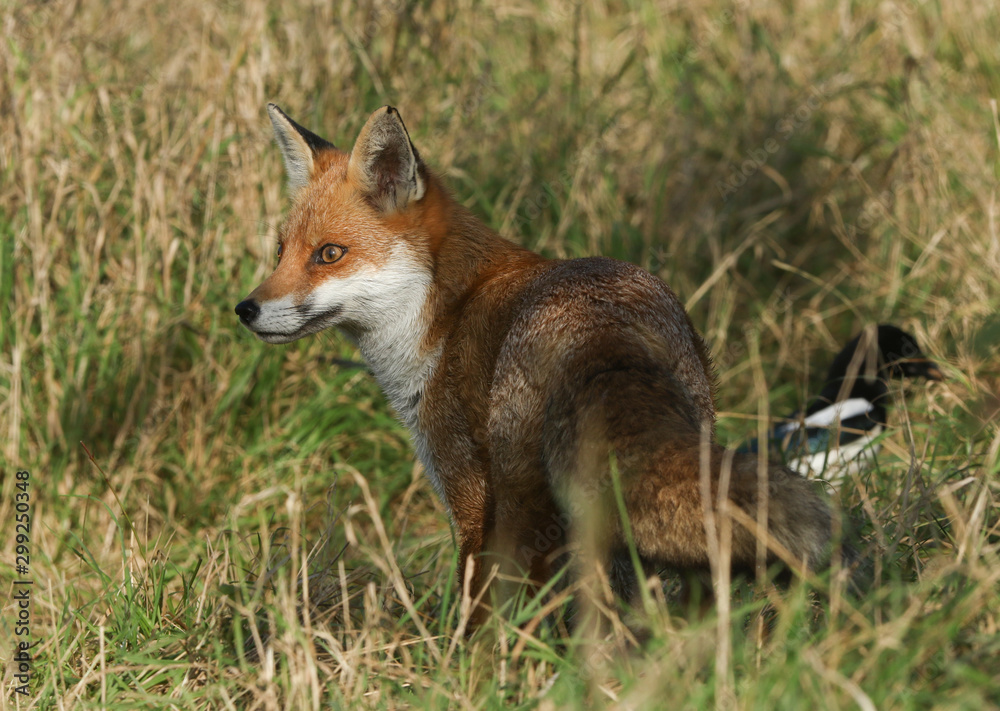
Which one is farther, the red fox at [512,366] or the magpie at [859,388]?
the magpie at [859,388]

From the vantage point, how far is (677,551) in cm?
249

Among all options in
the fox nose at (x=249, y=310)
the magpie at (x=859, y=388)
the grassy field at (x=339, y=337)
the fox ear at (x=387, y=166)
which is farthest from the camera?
the magpie at (x=859, y=388)

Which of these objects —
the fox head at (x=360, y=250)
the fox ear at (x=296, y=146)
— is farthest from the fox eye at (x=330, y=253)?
the fox ear at (x=296, y=146)

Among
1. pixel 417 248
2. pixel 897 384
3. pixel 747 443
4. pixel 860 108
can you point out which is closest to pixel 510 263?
pixel 417 248

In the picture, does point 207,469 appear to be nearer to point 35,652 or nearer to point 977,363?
point 35,652

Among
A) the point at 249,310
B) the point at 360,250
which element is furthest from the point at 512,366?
the point at 249,310

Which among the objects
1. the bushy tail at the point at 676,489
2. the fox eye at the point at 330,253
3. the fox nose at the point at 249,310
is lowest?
the bushy tail at the point at 676,489

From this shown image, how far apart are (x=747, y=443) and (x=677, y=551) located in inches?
132

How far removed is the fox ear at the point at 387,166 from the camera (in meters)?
3.75

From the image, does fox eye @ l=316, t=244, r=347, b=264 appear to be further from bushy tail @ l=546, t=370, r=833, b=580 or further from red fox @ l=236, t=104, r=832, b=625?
bushy tail @ l=546, t=370, r=833, b=580

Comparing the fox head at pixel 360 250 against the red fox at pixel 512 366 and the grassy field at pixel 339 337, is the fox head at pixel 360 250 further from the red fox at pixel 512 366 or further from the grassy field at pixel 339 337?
the grassy field at pixel 339 337

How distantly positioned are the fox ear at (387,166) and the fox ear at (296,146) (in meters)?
0.34

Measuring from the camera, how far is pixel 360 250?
3.77m

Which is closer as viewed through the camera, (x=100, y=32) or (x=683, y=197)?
(x=100, y=32)
